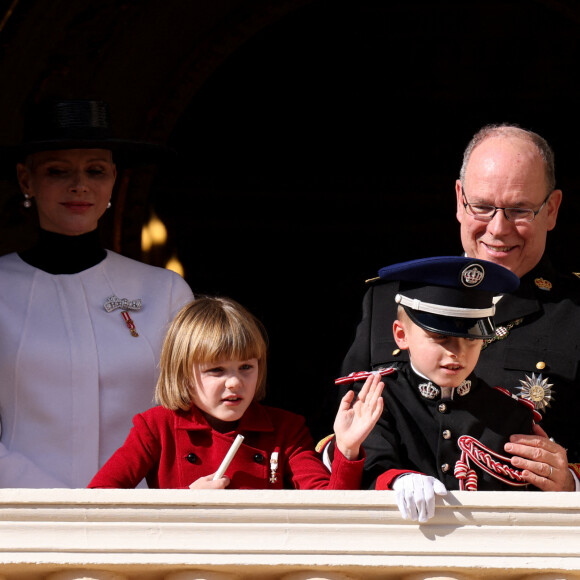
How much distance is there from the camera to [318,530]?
111 inches

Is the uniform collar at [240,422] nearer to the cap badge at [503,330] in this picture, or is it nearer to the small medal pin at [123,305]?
the small medal pin at [123,305]

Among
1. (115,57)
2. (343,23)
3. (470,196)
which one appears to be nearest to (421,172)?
(343,23)

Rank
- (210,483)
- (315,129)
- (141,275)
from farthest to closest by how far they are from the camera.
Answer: (315,129)
(141,275)
(210,483)

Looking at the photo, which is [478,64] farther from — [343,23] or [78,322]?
[78,322]

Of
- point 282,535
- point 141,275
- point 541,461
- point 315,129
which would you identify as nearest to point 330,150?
point 315,129

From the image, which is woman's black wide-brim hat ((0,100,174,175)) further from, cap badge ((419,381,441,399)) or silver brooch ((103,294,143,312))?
cap badge ((419,381,441,399))

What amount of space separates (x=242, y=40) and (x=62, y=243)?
1658mm

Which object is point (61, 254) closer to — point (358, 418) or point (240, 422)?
point (240, 422)

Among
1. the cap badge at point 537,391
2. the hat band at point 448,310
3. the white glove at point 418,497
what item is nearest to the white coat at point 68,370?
the hat band at point 448,310

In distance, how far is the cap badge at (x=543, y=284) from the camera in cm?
366

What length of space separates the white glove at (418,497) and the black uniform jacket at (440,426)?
0.35 m

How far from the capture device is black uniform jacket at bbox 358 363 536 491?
3.16 meters

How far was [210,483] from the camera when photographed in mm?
3113

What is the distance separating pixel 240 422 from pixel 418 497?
680mm
